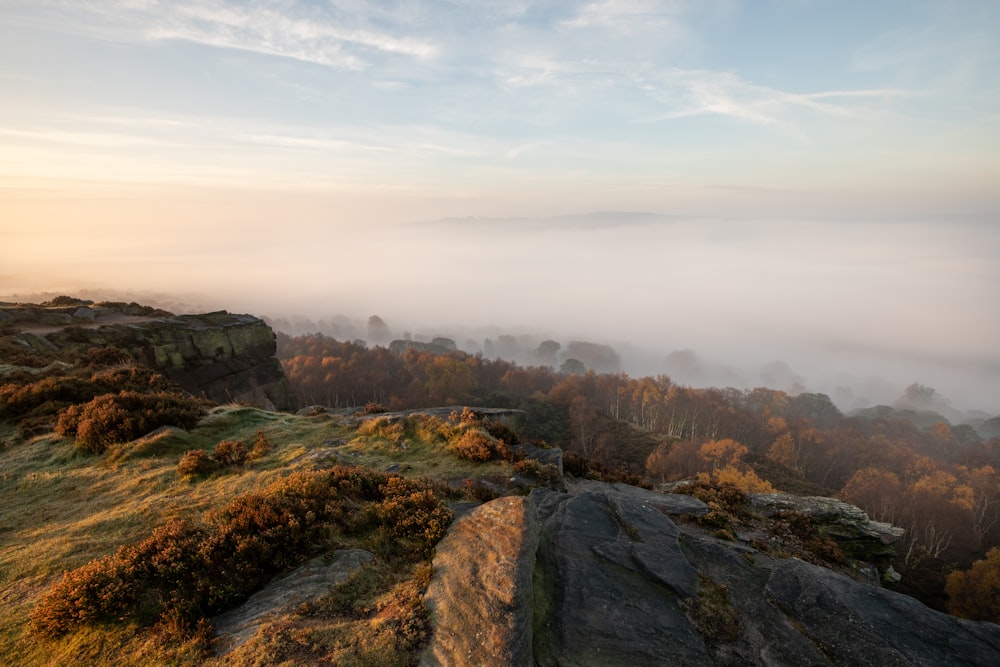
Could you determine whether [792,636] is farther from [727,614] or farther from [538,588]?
[538,588]

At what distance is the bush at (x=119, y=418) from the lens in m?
15.9

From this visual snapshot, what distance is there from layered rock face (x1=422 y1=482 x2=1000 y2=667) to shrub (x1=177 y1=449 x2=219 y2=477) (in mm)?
9664

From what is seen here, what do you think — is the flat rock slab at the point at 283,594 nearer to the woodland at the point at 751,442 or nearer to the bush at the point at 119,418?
the bush at the point at 119,418

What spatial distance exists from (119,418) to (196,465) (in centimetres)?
599

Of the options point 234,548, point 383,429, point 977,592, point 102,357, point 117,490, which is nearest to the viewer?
point 234,548

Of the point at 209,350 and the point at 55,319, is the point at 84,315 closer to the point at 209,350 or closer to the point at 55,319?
the point at 55,319

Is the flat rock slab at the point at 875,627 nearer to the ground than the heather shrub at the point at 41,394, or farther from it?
nearer to the ground

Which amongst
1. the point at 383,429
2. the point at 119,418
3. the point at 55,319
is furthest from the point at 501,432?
the point at 55,319

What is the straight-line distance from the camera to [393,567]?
9352 millimetres

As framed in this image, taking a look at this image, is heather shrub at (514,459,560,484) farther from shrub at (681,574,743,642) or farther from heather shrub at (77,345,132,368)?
heather shrub at (77,345,132,368)

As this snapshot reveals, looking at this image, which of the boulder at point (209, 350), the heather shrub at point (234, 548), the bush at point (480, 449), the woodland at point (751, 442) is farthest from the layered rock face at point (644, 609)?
the woodland at point (751, 442)

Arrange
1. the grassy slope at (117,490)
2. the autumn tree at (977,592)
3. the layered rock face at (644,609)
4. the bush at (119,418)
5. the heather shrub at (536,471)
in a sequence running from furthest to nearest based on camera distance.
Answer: the autumn tree at (977,592) → the bush at (119,418) → the heather shrub at (536,471) → the layered rock face at (644,609) → the grassy slope at (117,490)

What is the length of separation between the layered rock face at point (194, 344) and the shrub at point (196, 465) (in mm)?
22440

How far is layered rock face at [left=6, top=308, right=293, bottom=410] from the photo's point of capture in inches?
1204
